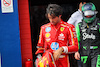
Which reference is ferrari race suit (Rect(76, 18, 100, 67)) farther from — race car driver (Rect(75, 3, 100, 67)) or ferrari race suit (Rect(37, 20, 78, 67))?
ferrari race suit (Rect(37, 20, 78, 67))

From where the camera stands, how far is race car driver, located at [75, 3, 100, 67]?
13.7ft

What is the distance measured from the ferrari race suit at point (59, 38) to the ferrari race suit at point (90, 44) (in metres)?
0.54

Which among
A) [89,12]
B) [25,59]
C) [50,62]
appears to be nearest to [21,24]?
[25,59]

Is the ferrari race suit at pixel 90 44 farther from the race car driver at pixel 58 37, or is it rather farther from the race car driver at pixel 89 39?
the race car driver at pixel 58 37

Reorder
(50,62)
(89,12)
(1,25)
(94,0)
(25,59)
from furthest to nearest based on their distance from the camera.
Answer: (94,0)
(25,59)
(1,25)
(89,12)
(50,62)

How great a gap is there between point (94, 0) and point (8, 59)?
179 inches

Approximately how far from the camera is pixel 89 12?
425cm

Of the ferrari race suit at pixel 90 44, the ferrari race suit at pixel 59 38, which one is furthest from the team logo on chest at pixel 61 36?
the ferrari race suit at pixel 90 44

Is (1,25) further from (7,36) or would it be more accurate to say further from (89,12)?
(89,12)

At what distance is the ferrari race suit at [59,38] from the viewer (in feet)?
12.3

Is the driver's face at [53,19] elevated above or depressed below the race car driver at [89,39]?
Result: above

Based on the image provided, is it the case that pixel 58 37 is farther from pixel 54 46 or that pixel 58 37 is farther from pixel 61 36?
pixel 54 46

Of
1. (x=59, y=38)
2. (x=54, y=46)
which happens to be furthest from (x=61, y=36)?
(x=54, y=46)

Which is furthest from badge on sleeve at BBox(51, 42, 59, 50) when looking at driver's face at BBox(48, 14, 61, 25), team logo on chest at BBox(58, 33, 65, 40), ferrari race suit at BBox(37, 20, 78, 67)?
driver's face at BBox(48, 14, 61, 25)
